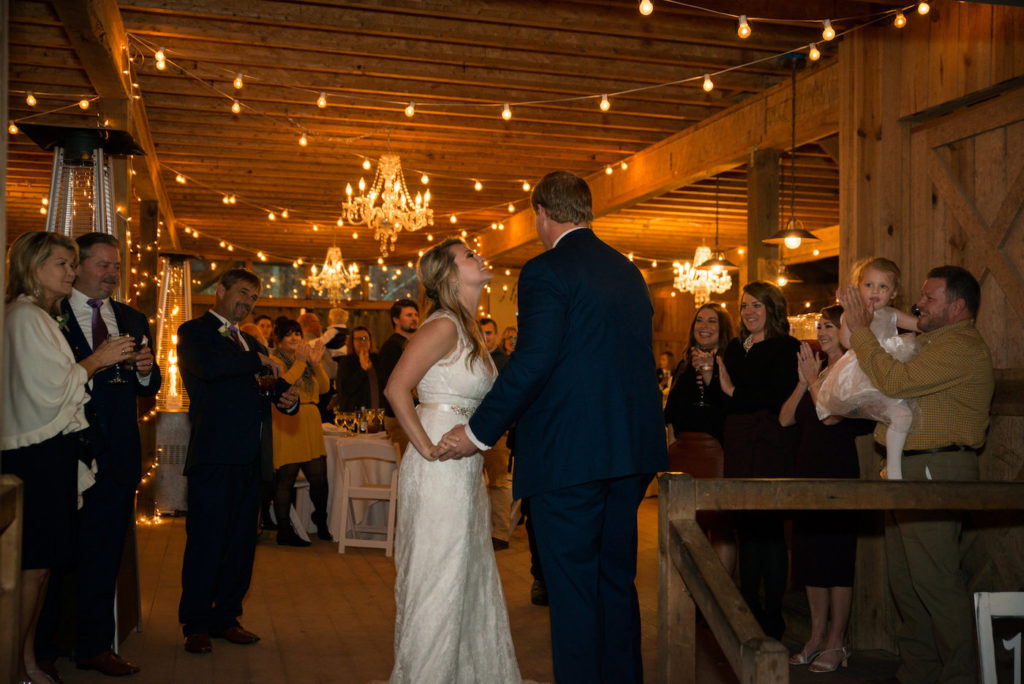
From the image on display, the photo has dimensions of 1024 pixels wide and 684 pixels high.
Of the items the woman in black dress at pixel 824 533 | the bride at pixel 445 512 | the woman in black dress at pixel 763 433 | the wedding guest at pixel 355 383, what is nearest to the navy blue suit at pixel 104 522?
the bride at pixel 445 512

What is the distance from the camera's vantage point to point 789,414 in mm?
4262

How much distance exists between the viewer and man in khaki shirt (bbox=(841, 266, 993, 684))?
11.4 feet

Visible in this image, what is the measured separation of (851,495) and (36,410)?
2690mm

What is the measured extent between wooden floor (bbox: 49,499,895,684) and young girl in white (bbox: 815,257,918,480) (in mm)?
1149

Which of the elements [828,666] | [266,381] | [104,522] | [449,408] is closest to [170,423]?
[266,381]

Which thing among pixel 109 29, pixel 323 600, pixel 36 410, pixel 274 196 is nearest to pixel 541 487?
pixel 36 410

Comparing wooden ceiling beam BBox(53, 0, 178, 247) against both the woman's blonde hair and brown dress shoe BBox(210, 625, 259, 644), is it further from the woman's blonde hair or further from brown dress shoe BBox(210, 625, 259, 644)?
brown dress shoe BBox(210, 625, 259, 644)

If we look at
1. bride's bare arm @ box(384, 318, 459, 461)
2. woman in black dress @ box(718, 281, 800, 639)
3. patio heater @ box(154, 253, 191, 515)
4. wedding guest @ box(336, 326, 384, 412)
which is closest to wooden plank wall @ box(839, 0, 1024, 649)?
woman in black dress @ box(718, 281, 800, 639)

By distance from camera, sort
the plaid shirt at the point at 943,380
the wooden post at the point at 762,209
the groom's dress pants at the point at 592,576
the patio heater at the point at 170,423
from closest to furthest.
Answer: the groom's dress pants at the point at 592,576
the plaid shirt at the point at 943,380
the wooden post at the point at 762,209
the patio heater at the point at 170,423

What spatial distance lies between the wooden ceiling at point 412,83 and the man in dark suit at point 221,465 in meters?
1.89

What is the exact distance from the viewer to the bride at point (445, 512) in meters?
3.23

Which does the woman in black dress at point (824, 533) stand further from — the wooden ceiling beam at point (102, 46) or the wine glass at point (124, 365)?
the wooden ceiling beam at point (102, 46)

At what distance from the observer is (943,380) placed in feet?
11.3

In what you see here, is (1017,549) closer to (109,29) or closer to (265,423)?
(265,423)
